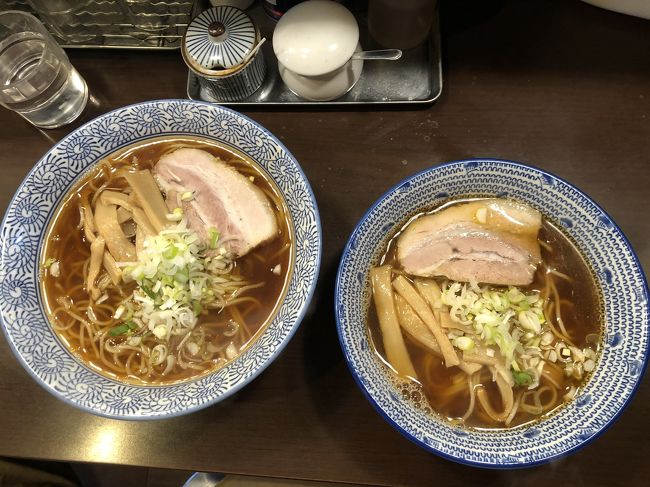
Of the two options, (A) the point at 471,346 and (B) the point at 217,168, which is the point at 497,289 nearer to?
(A) the point at 471,346

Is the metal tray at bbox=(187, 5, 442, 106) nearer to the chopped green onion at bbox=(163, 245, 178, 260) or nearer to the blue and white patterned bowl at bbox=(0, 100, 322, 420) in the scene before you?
the blue and white patterned bowl at bbox=(0, 100, 322, 420)

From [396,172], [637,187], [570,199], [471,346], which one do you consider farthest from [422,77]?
[471,346]

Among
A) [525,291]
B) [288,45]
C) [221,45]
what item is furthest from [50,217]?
[525,291]

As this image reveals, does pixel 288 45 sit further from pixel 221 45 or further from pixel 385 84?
pixel 385 84

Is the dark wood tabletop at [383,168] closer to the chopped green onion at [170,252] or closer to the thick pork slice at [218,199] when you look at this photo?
the thick pork slice at [218,199]

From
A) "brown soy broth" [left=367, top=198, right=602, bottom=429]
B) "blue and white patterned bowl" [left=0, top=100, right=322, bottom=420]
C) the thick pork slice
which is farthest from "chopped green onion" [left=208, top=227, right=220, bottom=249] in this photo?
"brown soy broth" [left=367, top=198, right=602, bottom=429]

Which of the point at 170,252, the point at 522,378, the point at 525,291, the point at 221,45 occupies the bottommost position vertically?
the point at 522,378

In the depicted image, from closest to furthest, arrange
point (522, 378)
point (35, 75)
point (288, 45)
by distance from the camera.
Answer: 1. point (522, 378)
2. point (288, 45)
3. point (35, 75)
